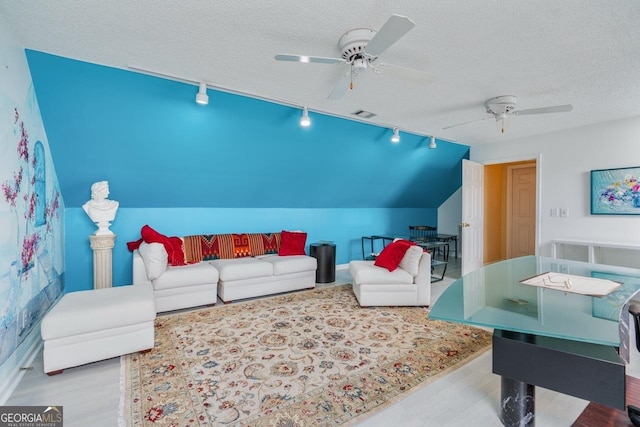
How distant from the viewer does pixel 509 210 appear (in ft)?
21.2

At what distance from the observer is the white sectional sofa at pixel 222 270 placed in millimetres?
3201

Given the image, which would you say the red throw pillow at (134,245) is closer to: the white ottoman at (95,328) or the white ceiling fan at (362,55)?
the white ottoman at (95,328)

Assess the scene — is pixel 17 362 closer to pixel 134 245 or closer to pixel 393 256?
pixel 134 245

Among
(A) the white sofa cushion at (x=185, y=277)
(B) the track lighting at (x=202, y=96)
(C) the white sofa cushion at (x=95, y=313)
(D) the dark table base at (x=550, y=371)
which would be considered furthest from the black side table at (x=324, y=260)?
(D) the dark table base at (x=550, y=371)

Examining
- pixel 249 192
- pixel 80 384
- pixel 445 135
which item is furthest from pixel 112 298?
pixel 445 135

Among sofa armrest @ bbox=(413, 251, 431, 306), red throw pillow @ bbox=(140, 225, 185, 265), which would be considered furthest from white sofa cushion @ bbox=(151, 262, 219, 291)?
sofa armrest @ bbox=(413, 251, 431, 306)

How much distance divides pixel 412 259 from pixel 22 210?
11.7 feet

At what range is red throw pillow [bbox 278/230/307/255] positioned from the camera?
174 inches

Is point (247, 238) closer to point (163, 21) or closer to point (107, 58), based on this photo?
point (107, 58)

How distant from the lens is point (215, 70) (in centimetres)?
256

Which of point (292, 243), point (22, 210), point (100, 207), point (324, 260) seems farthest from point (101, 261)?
point (324, 260)

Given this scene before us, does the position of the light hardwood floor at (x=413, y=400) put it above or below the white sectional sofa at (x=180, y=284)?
below

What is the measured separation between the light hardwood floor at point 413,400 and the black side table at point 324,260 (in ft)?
8.21

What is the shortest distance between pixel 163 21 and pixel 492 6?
6.51 feet
